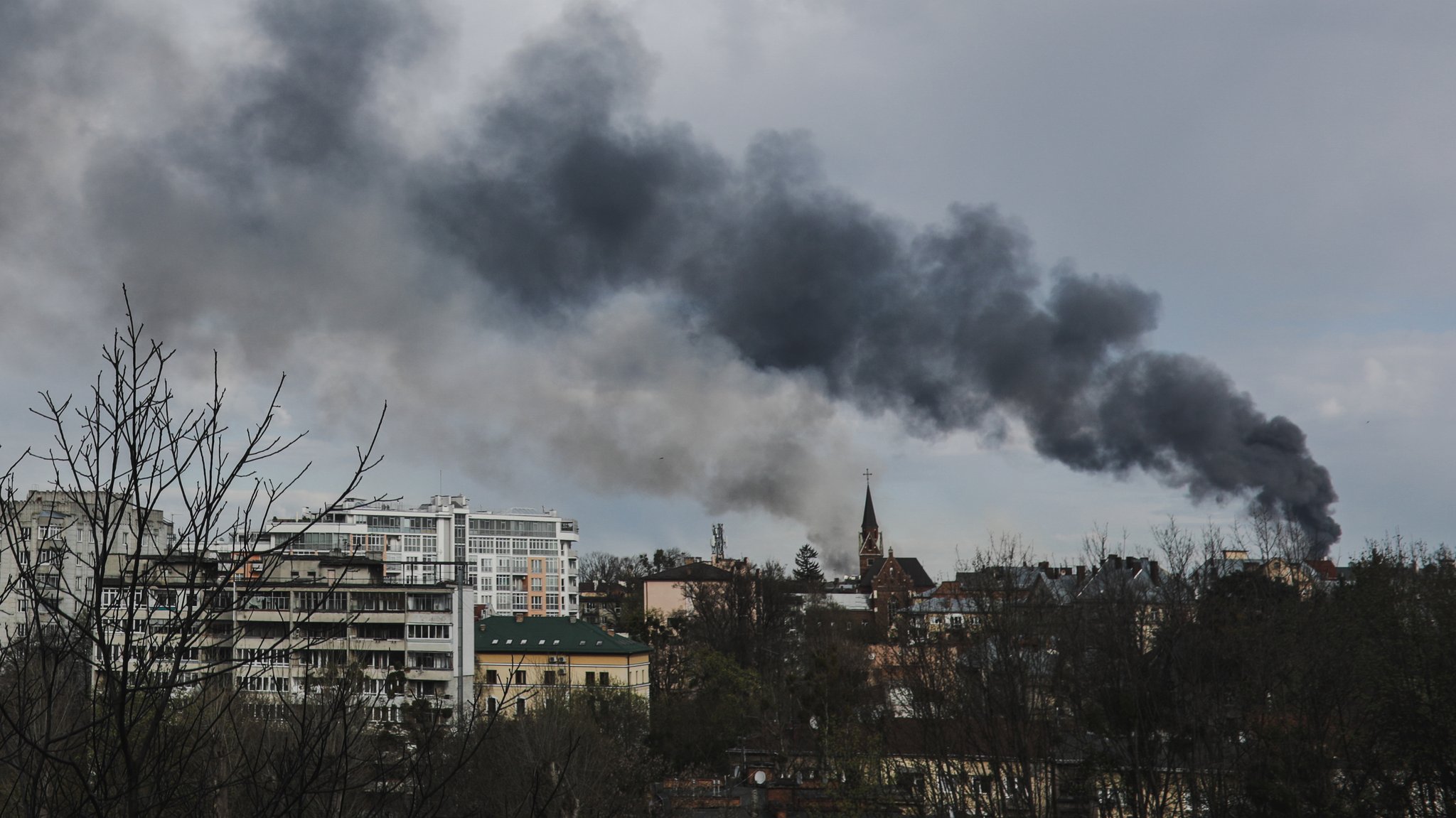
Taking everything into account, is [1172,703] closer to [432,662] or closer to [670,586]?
[432,662]

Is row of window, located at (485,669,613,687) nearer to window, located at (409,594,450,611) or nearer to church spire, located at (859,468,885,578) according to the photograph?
window, located at (409,594,450,611)

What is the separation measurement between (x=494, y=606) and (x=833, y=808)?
82976 millimetres

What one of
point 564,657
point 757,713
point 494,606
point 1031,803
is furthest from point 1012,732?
point 494,606

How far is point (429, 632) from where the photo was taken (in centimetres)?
5909

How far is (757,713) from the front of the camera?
59.1 meters

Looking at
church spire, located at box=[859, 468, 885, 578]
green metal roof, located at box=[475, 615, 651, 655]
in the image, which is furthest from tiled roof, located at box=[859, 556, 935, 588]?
green metal roof, located at box=[475, 615, 651, 655]

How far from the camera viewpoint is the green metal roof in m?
65.3

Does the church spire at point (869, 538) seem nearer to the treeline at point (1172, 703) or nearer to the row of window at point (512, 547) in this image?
A: the row of window at point (512, 547)

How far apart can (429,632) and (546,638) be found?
30.4 feet

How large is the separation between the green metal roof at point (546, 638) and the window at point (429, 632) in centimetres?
490

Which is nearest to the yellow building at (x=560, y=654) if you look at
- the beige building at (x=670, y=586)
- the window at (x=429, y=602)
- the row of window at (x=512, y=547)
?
the window at (x=429, y=602)

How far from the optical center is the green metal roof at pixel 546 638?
214 ft

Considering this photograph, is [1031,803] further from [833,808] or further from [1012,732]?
[833,808]

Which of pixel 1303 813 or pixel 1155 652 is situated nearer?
pixel 1303 813
